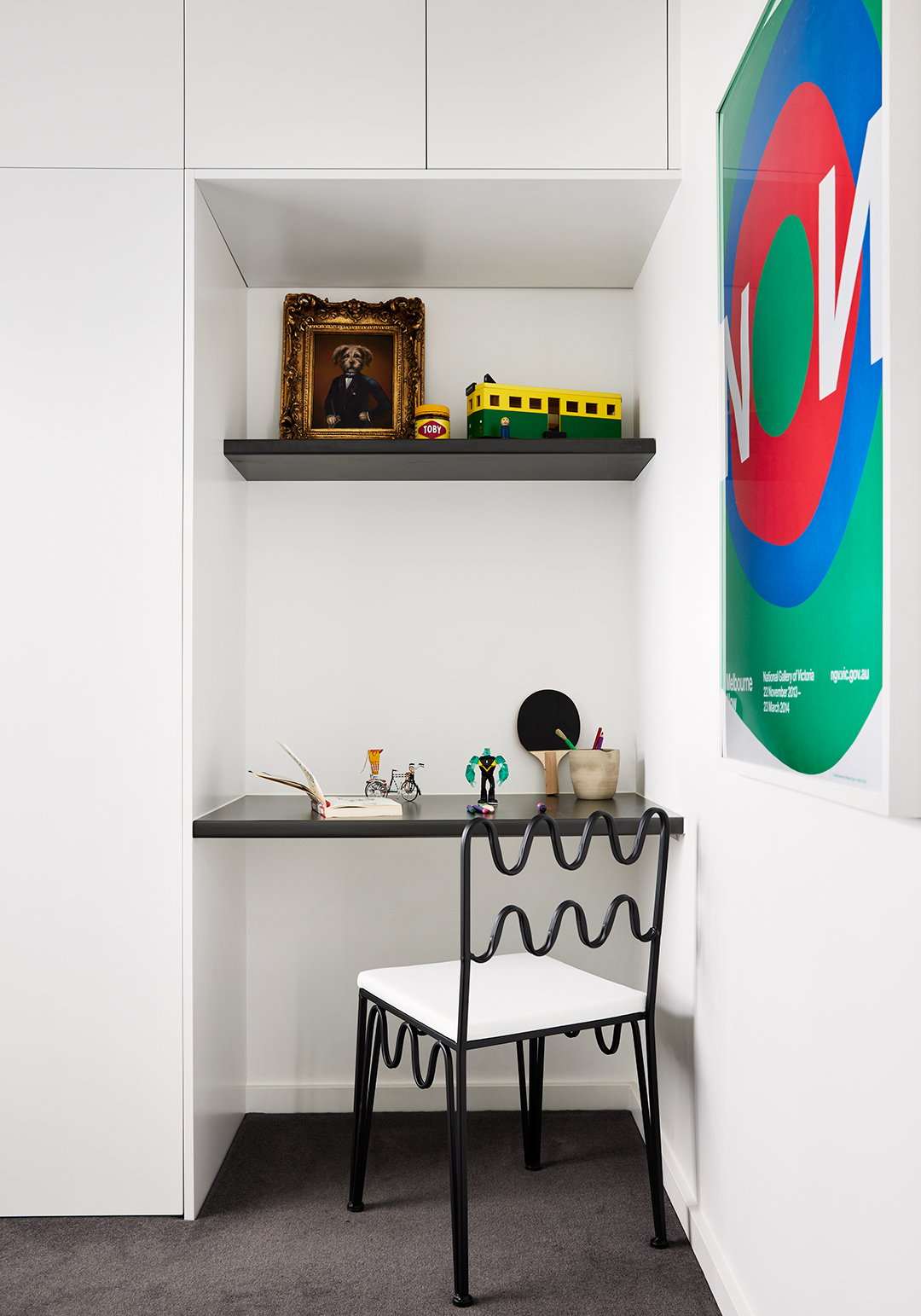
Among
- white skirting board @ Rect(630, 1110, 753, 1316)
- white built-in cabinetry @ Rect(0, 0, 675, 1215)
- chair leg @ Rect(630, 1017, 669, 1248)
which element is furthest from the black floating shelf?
white skirting board @ Rect(630, 1110, 753, 1316)

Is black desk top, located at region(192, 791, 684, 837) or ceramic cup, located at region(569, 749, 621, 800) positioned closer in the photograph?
black desk top, located at region(192, 791, 684, 837)

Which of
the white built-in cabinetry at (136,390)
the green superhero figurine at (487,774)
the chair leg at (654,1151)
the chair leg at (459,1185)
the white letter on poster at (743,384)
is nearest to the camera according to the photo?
the white letter on poster at (743,384)

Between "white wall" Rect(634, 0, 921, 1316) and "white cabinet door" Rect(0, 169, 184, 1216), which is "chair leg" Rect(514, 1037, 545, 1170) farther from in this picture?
"white cabinet door" Rect(0, 169, 184, 1216)

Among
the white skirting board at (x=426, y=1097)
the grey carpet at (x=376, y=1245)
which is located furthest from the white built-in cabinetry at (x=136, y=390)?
the white skirting board at (x=426, y=1097)

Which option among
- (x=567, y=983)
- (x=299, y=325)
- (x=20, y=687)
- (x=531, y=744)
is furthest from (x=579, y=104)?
(x=567, y=983)

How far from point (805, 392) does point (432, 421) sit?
1203 mm

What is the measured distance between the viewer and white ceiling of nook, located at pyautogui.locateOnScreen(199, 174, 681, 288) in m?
2.01

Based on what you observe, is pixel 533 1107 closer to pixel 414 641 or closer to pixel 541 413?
pixel 414 641

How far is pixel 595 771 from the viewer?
2.31 m

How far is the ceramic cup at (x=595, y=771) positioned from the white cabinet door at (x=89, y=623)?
0.96m

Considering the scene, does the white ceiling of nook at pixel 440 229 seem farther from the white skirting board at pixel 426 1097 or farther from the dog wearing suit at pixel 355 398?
A: the white skirting board at pixel 426 1097

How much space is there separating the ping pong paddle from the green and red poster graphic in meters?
0.91

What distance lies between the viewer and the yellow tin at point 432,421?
7.49 feet

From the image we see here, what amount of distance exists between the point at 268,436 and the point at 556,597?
0.89 m
